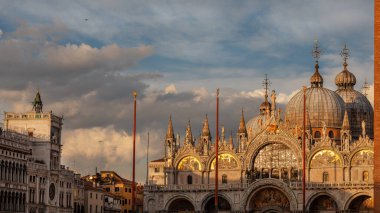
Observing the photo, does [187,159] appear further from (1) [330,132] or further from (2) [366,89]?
(2) [366,89]

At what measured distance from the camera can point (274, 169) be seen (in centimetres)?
10119

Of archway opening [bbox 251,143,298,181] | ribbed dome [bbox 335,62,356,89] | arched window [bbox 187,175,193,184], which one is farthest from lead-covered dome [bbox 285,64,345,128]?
arched window [bbox 187,175,193,184]

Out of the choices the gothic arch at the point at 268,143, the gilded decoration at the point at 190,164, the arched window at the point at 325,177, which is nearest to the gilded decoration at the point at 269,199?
the gothic arch at the point at 268,143

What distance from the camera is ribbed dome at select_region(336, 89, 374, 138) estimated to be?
11410 cm

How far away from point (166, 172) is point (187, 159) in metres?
2.90

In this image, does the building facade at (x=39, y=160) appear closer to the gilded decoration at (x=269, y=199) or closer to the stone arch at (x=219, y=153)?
the stone arch at (x=219, y=153)

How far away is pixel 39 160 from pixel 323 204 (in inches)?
1191

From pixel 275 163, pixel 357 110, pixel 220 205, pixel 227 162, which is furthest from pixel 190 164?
pixel 357 110

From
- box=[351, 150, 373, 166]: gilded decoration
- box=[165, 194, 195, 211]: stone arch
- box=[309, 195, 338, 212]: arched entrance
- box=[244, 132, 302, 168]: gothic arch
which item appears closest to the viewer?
box=[351, 150, 373, 166]: gilded decoration

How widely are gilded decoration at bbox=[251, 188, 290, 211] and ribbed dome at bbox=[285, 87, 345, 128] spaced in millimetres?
13220

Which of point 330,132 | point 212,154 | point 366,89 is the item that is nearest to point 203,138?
point 212,154

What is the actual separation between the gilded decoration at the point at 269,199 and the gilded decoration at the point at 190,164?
8487 millimetres

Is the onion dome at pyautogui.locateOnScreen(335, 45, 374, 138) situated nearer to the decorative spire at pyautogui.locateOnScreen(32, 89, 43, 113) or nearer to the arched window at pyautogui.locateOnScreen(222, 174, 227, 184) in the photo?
the arched window at pyautogui.locateOnScreen(222, 174, 227, 184)

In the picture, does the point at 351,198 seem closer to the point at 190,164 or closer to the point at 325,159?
the point at 325,159
